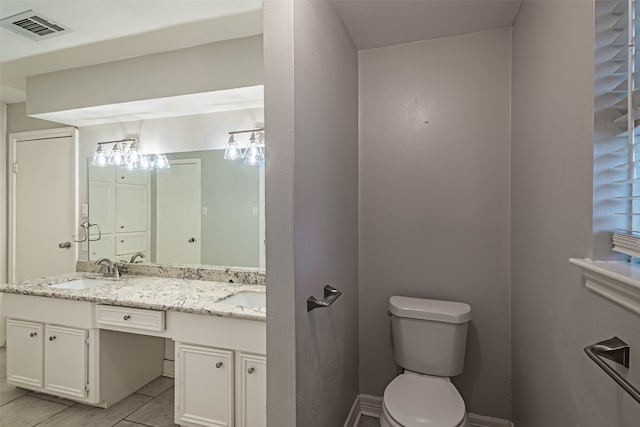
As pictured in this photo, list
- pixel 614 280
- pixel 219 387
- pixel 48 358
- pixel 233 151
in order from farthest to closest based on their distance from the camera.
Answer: pixel 233 151 < pixel 48 358 < pixel 219 387 < pixel 614 280

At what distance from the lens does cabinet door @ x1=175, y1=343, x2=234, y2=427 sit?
5.82ft

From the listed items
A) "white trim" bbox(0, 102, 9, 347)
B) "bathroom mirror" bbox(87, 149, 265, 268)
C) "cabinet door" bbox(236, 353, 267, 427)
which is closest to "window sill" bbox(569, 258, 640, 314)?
"cabinet door" bbox(236, 353, 267, 427)

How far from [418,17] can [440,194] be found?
0.93m

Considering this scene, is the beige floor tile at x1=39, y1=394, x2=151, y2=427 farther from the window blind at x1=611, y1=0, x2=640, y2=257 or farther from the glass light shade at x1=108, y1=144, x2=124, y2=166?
the window blind at x1=611, y1=0, x2=640, y2=257

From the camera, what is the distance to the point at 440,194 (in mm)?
1874

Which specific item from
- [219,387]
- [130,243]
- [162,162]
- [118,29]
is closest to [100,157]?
[162,162]

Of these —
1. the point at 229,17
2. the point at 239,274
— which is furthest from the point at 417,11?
the point at 239,274

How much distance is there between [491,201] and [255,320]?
1413 mm

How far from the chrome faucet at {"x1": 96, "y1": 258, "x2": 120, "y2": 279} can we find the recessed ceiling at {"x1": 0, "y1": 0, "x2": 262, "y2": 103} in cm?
150

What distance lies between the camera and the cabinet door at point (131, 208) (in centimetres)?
266

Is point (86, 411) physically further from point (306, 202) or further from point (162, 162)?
point (306, 202)

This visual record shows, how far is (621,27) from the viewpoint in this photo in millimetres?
826

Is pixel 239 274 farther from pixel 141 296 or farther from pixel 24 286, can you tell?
pixel 24 286

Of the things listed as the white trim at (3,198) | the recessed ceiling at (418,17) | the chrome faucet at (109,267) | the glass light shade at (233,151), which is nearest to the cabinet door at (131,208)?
the chrome faucet at (109,267)
